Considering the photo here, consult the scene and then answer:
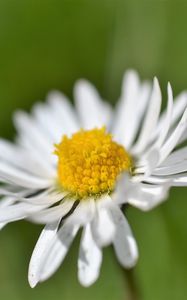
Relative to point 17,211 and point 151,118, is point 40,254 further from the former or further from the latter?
point 151,118

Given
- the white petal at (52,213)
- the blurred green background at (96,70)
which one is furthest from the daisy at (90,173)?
the blurred green background at (96,70)

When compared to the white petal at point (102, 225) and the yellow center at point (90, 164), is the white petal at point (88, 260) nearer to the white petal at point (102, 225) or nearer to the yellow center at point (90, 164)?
the white petal at point (102, 225)

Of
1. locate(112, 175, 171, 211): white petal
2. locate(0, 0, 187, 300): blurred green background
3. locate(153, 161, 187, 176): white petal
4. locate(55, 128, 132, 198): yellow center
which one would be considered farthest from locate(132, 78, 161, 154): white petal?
locate(0, 0, 187, 300): blurred green background

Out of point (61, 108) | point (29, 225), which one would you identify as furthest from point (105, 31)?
point (29, 225)

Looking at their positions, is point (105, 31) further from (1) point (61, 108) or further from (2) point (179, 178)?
(2) point (179, 178)

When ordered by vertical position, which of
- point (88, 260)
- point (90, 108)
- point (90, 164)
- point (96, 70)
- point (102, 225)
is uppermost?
point (96, 70)

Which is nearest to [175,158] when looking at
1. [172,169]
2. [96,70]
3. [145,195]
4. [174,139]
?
[172,169]

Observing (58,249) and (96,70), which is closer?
(58,249)
